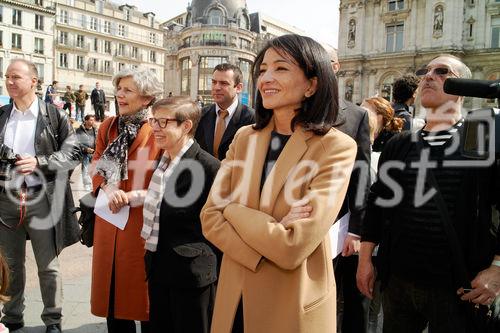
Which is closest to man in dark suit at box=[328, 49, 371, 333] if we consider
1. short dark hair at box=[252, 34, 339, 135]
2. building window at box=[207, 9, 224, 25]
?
short dark hair at box=[252, 34, 339, 135]

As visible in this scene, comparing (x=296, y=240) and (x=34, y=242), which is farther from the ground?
(x=296, y=240)

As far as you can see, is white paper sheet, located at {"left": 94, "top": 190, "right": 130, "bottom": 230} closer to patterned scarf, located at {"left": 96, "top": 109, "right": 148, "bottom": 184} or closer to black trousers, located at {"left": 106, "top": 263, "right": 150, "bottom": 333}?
patterned scarf, located at {"left": 96, "top": 109, "right": 148, "bottom": 184}

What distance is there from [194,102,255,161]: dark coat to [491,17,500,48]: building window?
40984 mm

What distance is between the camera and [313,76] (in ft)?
6.56

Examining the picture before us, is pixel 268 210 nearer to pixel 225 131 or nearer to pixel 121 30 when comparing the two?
pixel 225 131

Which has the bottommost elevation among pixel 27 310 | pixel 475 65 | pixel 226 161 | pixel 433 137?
pixel 27 310

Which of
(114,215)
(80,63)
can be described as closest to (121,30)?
(80,63)

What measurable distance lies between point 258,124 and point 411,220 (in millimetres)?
1025

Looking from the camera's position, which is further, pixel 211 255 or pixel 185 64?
pixel 185 64

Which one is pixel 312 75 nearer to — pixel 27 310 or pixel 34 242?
pixel 34 242

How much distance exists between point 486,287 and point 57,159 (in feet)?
10.5

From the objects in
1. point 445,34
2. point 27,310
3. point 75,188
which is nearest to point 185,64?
point 445,34

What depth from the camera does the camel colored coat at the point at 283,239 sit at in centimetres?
177

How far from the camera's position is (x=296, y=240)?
1.72 metres
